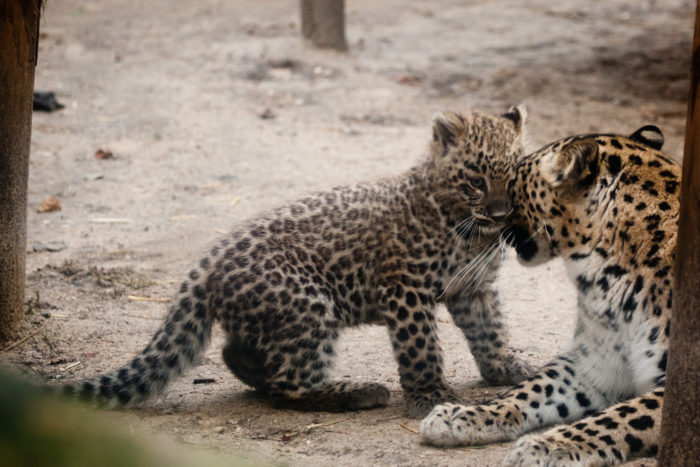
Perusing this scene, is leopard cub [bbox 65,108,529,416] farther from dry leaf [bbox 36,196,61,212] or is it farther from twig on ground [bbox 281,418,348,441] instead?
dry leaf [bbox 36,196,61,212]

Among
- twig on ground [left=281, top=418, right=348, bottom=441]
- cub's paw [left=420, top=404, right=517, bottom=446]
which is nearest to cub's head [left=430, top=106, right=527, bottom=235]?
cub's paw [left=420, top=404, right=517, bottom=446]

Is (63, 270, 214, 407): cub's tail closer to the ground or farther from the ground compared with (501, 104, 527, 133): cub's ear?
closer to the ground

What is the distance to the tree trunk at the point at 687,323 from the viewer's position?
9.76 feet

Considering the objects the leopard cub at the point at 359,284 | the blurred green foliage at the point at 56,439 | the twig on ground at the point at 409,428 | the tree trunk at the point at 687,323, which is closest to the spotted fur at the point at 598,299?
the twig on ground at the point at 409,428

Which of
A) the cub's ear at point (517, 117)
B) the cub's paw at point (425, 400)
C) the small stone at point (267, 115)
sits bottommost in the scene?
the cub's paw at point (425, 400)

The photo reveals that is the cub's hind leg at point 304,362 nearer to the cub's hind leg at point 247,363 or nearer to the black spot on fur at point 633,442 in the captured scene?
the cub's hind leg at point 247,363

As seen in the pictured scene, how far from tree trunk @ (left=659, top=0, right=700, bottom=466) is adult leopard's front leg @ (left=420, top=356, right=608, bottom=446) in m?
1.23

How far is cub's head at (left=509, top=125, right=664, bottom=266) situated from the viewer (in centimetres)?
440

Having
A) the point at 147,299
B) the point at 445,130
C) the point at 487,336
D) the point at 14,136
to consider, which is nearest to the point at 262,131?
the point at 147,299

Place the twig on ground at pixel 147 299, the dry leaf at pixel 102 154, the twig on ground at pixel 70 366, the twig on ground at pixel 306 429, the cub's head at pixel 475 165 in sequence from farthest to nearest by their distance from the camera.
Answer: the dry leaf at pixel 102 154
the twig on ground at pixel 147 299
the twig on ground at pixel 70 366
the cub's head at pixel 475 165
the twig on ground at pixel 306 429

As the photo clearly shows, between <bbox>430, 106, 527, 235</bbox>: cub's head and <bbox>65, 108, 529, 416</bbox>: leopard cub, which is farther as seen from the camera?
<bbox>430, 106, 527, 235</bbox>: cub's head

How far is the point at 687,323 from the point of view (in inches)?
121

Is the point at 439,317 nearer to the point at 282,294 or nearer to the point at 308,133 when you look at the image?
the point at 282,294

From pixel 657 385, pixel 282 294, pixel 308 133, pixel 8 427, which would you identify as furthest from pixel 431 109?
pixel 8 427
